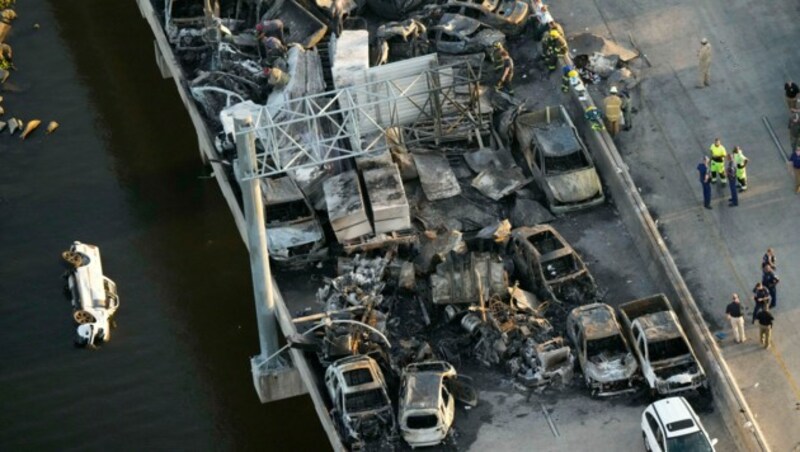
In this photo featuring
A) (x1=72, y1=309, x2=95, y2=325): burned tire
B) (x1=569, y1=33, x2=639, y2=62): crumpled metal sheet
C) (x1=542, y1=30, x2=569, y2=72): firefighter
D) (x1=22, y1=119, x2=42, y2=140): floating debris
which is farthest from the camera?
(x1=22, y1=119, x2=42, y2=140): floating debris

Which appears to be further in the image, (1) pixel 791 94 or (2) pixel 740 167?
(1) pixel 791 94

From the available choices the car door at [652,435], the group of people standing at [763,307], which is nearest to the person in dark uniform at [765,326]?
the group of people standing at [763,307]

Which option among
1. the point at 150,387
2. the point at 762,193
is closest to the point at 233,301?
the point at 150,387

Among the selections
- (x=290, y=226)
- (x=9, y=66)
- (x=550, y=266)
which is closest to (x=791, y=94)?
(x=550, y=266)

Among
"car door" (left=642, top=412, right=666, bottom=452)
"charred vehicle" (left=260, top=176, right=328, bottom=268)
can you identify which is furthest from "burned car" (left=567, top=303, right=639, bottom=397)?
"charred vehicle" (left=260, top=176, right=328, bottom=268)

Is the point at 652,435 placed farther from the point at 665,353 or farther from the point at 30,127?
the point at 30,127

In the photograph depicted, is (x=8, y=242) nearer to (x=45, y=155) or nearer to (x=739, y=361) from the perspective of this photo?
(x=45, y=155)

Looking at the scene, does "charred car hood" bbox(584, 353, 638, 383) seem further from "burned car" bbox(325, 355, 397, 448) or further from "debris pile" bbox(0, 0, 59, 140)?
"debris pile" bbox(0, 0, 59, 140)

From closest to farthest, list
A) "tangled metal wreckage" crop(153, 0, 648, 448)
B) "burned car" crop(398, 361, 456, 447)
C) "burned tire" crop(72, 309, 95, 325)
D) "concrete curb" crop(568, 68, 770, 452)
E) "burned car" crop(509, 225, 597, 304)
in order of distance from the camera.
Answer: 1. "concrete curb" crop(568, 68, 770, 452)
2. "burned car" crop(398, 361, 456, 447)
3. "tangled metal wreckage" crop(153, 0, 648, 448)
4. "burned car" crop(509, 225, 597, 304)
5. "burned tire" crop(72, 309, 95, 325)
